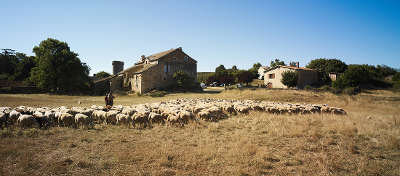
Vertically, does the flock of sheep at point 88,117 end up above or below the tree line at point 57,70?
below

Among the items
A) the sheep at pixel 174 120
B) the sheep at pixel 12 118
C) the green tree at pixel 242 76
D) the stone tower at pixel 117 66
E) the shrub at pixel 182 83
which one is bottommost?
the sheep at pixel 174 120

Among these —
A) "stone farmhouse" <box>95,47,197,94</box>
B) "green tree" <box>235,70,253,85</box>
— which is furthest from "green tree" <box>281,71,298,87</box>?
"stone farmhouse" <box>95,47,197,94</box>

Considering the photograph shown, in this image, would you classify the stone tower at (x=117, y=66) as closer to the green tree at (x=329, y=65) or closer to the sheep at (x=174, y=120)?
the sheep at (x=174, y=120)

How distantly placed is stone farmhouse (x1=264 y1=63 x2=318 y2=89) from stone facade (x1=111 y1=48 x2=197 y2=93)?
62.3ft

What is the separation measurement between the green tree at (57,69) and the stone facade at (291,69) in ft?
129

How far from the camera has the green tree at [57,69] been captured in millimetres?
31203

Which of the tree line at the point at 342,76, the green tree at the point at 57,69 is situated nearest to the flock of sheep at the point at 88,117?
the green tree at the point at 57,69

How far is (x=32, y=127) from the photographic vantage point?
8.81m

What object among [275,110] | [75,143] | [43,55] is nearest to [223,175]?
[75,143]

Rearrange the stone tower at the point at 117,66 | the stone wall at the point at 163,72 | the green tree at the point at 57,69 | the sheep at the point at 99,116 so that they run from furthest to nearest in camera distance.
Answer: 1. the stone tower at the point at 117,66
2. the stone wall at the point at 163,72
3. the green tree at the point at 57,69
4. the sheep at the point at 99,116

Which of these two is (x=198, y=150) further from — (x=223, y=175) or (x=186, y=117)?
(x=186, y=117)

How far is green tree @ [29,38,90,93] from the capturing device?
3120cm

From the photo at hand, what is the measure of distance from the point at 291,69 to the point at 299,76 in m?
2.21

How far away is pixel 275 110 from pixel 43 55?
119ft
